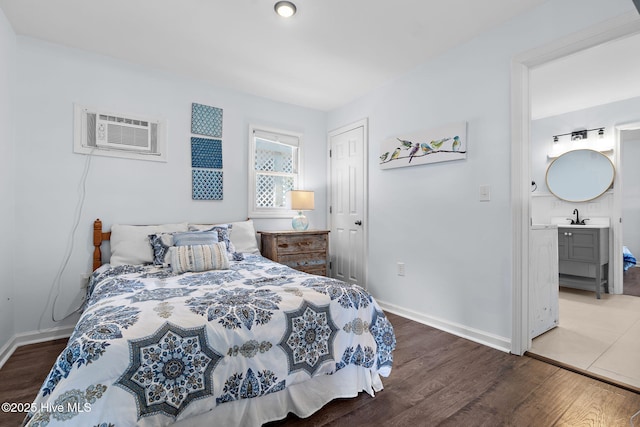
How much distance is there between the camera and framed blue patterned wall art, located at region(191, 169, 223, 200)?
331 centimetres

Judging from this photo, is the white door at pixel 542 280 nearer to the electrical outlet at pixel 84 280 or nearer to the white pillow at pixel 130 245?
the white pillow at pixel 130 245

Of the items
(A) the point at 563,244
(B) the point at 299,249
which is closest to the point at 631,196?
(A) the point at 563,244

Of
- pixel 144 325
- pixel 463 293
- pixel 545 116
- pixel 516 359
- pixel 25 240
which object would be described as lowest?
pixel 516 359

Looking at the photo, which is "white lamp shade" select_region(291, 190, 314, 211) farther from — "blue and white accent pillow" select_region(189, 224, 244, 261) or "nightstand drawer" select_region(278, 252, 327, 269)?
"blue and white accent pillow" select_region(189, 224, 244, 261)

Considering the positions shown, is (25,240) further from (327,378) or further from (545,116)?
(545,116)

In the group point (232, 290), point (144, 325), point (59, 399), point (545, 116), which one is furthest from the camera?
point (545, 116)

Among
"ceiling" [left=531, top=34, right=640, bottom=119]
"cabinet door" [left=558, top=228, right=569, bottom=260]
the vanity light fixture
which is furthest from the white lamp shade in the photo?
the vanity light fixture

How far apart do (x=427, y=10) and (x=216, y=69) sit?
199cm

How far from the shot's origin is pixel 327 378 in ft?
5.52

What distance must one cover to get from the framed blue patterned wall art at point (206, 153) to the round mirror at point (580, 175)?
4.65 metres

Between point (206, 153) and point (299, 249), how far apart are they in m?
1.46

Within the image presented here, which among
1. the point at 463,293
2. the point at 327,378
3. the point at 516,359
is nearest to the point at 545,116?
the point at 463,293

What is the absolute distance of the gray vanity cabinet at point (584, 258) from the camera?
3.82 metres

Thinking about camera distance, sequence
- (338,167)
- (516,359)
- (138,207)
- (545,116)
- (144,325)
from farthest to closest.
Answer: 1. (545,116)
2. (338,167)
3. (138,207)
4. (516,359)
5. (144,325)
